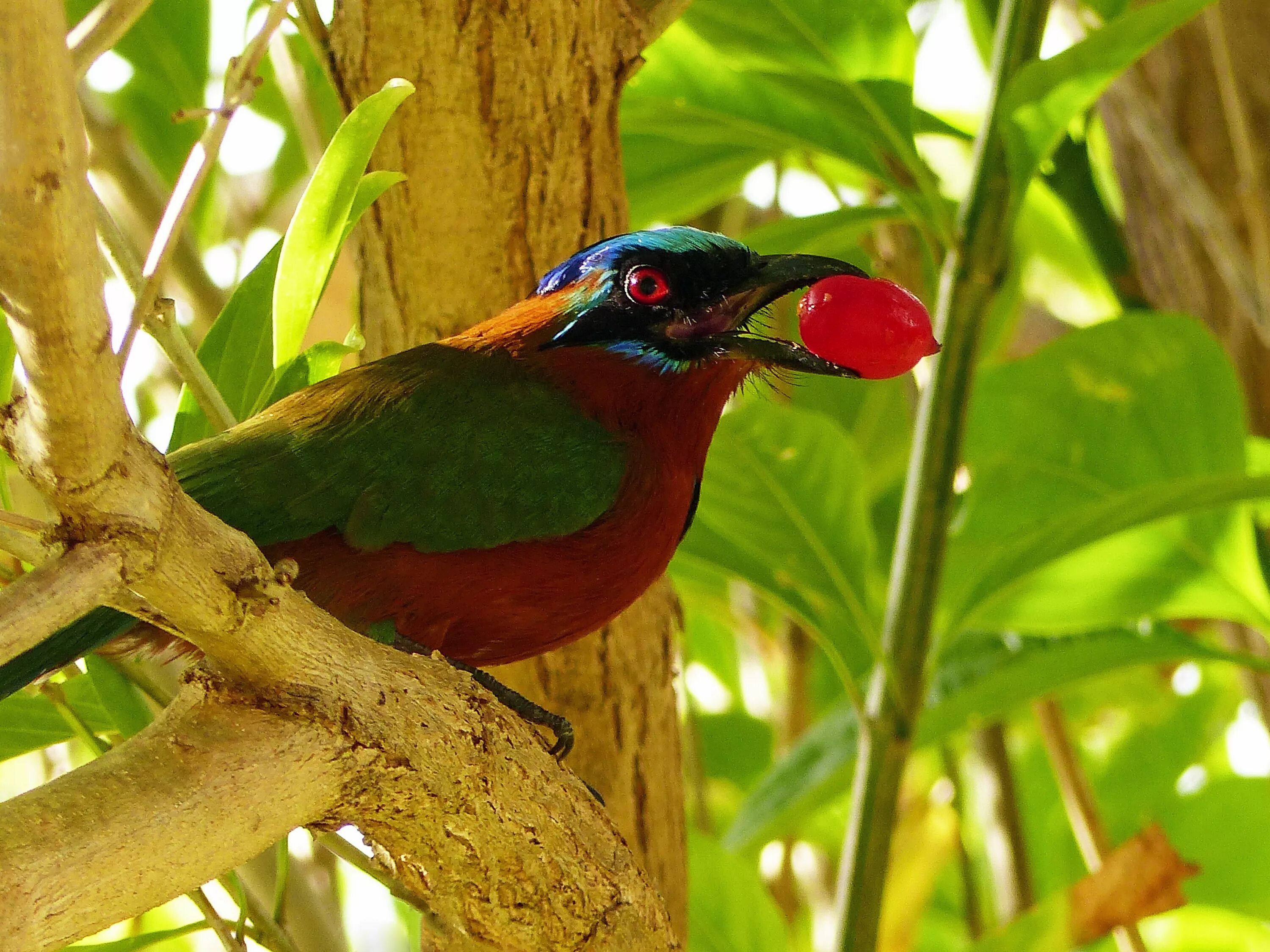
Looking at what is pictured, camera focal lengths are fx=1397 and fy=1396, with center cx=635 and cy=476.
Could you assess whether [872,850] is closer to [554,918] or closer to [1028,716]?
[554,918]

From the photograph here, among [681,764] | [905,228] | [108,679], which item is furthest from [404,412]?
[905,228]

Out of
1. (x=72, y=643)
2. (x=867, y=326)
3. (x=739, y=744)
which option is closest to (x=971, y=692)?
(x=867, y=326)

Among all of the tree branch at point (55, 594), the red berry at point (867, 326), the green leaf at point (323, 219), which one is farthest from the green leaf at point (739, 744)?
the tree branch at point (55, 594)

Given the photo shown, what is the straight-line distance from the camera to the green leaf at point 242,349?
180cm

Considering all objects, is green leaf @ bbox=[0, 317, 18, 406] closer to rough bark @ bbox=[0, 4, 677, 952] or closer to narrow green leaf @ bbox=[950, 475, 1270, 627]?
rough bark @ bbox=[0, 4, 677, 952]

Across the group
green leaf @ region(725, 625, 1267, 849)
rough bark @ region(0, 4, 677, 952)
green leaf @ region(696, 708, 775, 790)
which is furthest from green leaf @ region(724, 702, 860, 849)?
green leaf @ region(696, 708, 775, 790)

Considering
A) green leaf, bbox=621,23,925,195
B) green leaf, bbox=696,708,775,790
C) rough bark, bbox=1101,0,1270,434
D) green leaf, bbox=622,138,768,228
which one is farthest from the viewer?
green leaf, bbox=696,708,775,790

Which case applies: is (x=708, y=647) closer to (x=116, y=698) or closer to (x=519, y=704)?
(x=519, y=704)

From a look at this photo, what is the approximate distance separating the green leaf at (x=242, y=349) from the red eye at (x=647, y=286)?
18.5 inches

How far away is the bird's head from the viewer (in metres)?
1.87

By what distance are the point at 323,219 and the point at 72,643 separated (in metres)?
0.53

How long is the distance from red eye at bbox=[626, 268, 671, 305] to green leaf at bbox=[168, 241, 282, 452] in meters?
0.47

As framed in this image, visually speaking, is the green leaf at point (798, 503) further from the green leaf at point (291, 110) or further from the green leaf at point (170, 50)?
the green leaf at point (170, 50)

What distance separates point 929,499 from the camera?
83.0 inches
